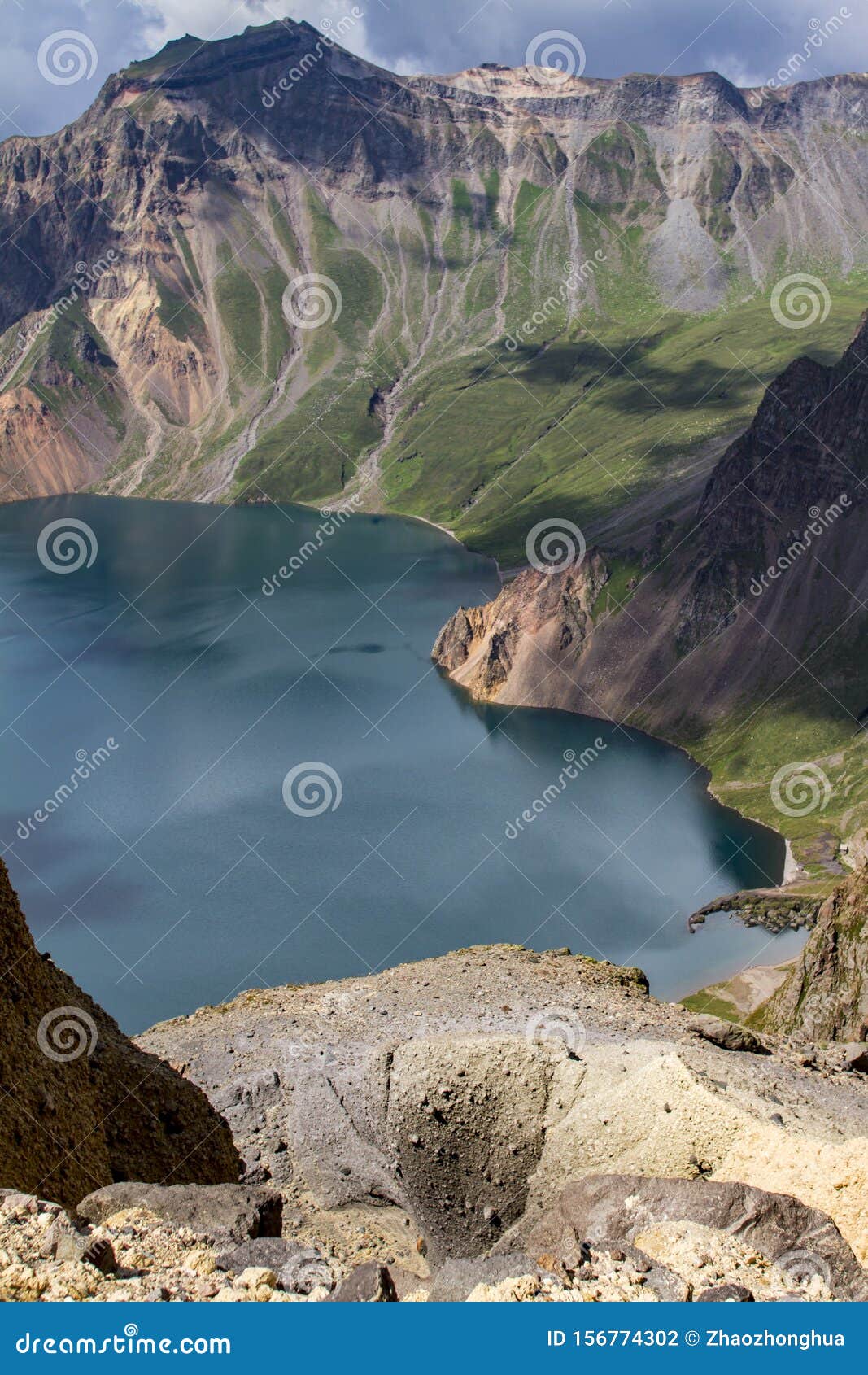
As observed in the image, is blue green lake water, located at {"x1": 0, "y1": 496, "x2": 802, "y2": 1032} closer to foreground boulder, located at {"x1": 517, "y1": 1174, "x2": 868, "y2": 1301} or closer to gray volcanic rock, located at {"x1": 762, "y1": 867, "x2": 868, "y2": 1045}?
gray volcanic rock, located at {"x1": 762, "y1": 867, "x2": 868, "y2": 1045}

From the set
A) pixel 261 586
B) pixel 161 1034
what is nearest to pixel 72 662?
pixel 261 586

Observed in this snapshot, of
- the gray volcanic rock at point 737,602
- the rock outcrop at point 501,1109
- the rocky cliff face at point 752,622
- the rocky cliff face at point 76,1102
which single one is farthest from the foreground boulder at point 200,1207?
the gray volcanic rock at point 737,602

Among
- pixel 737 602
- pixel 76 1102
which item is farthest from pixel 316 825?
pixel 76 1102

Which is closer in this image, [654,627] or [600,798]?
[600,798]

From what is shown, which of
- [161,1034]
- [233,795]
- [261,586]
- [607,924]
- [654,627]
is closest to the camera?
[161,1034]

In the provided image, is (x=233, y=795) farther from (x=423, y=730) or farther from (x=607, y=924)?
(x=607, y=924)

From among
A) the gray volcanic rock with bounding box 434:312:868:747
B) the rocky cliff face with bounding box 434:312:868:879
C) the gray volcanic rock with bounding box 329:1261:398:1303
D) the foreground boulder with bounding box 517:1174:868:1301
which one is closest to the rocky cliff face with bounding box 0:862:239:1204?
the gray volcanic rock with bounding box 329:1261:398:1303
